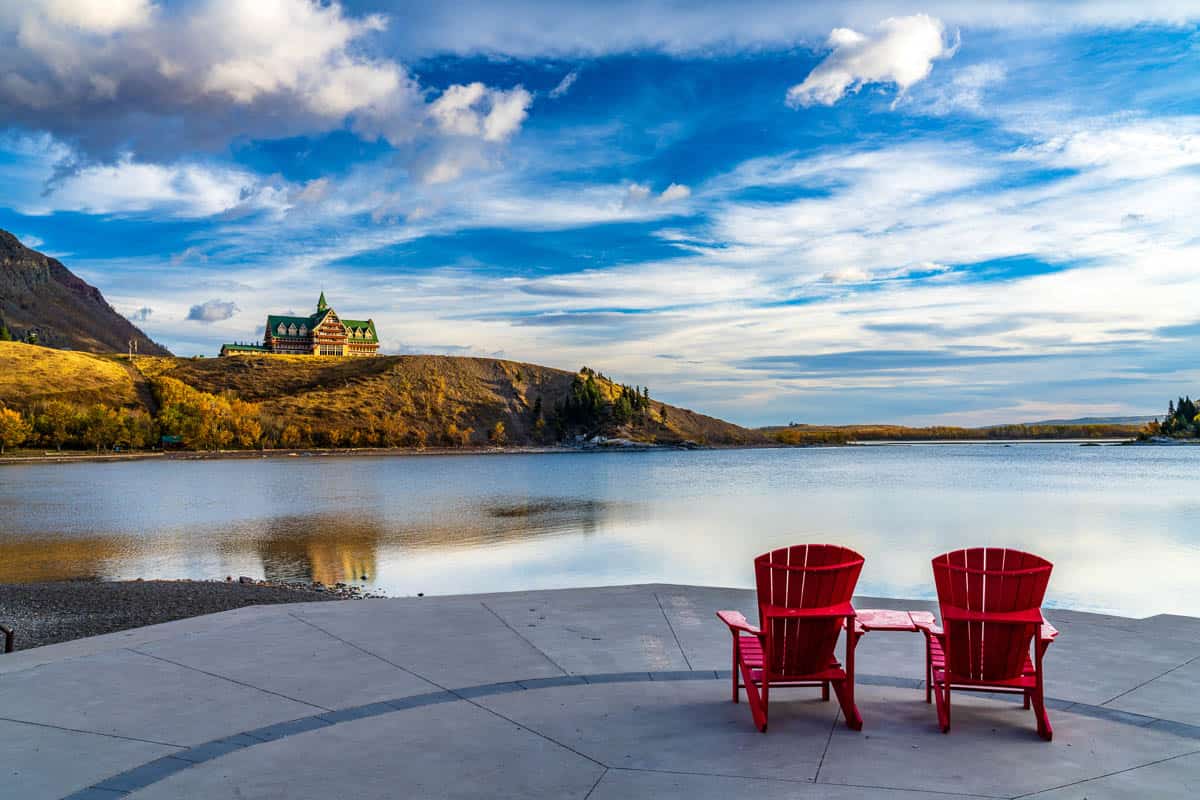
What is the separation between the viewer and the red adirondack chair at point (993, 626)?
18.2 feet

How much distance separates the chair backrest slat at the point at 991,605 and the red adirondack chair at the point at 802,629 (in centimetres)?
62

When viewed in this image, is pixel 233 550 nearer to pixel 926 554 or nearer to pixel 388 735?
pixel 926 554

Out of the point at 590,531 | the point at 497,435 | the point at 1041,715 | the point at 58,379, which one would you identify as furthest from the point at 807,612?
the point at 497,435

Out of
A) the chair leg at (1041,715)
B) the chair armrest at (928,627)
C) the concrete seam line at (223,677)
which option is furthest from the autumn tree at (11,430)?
the chair leg at (1041,715)

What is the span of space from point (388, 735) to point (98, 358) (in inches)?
6091

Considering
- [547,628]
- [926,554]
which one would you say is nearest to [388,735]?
[547,628]

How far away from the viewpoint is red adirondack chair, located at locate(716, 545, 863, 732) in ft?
18.8

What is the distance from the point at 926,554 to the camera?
2345 cm

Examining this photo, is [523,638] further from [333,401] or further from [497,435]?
[497,435]

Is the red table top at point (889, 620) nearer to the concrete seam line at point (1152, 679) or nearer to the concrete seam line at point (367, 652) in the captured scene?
the concrete seam line at point (1152, 679)

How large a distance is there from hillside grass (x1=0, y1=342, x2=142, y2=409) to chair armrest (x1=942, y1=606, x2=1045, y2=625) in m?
130

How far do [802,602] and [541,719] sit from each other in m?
1.95

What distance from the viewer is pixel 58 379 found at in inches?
4739

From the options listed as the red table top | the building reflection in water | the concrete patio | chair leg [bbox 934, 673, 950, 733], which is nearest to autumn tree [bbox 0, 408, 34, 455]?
the building reflection in water
